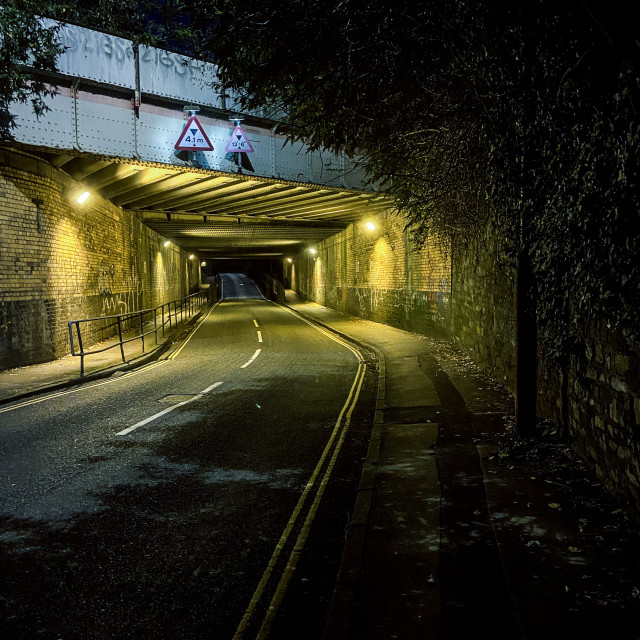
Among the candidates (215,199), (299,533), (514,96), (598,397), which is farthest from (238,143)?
(299,533)

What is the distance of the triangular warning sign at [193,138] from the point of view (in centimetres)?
1339

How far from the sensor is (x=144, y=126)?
1333 centimetres

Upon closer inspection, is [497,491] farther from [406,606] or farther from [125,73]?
[125,73]

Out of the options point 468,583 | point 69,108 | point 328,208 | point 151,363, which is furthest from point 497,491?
point 328,208

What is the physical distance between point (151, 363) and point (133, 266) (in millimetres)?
9151

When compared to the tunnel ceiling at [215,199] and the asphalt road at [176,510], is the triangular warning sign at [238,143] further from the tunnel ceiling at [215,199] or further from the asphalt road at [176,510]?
the asphalt road at [176,510]

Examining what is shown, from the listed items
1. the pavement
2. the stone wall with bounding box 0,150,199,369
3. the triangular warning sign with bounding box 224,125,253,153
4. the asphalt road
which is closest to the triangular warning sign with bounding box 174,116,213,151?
the triangular warning sign with bounding box 224,125,253,153

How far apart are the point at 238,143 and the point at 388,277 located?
8804 millimetres

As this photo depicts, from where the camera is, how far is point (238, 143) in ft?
47.9

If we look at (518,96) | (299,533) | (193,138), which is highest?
(193,138)

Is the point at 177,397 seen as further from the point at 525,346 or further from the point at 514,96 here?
the point at 514,96

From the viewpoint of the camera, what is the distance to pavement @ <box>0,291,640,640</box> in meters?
3.05

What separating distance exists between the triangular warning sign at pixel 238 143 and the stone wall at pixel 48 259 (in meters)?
4.57

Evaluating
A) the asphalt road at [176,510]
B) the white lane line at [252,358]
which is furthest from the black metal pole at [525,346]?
the white lane line at [252,358]
